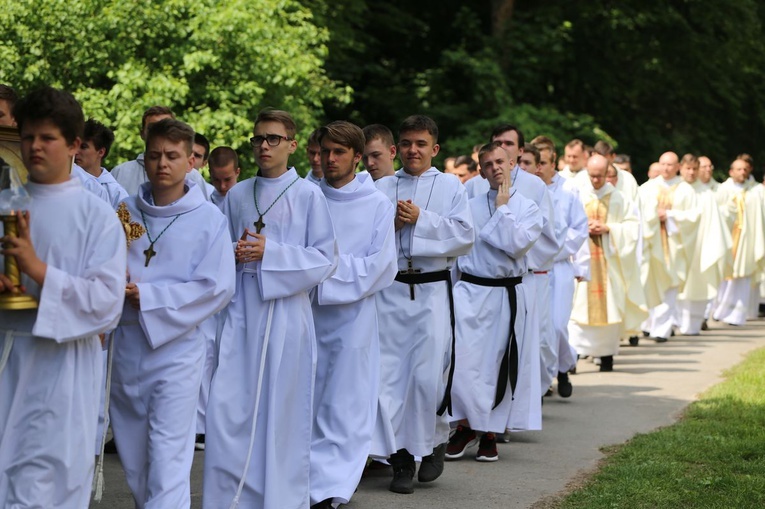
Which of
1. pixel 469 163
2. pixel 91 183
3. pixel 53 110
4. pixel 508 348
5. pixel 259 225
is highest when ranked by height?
pixel 469 163

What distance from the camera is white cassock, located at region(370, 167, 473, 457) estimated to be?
28.4 feet

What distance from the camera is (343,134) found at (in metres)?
7.88

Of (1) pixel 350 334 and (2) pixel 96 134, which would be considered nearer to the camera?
(1) pixel 350 334

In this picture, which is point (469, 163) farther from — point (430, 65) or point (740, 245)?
point (430, 65)

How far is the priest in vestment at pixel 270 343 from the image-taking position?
7102 millimetres

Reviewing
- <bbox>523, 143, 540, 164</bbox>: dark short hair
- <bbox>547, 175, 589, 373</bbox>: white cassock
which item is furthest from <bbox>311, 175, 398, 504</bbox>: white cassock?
<bbox>547, 175, 589, 373</bbox>: white cassock

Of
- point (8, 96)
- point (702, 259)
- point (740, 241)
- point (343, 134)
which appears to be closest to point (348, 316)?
point (343, 134)

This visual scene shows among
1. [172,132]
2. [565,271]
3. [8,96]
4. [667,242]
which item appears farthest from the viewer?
[667,242]

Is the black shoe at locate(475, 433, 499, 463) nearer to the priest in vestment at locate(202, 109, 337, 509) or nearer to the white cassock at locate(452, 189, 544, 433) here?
the white cassock at locate(452, 189, 544, 433)

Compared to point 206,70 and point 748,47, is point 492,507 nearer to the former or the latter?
point 206,70

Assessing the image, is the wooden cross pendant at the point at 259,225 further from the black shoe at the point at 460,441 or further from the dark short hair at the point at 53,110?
the black shoe at the point at 460,441

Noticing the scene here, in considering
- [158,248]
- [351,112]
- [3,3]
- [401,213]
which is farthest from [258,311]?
[351,112]

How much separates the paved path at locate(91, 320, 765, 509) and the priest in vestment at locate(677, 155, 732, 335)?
198 cm

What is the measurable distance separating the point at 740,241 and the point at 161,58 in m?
9.64
